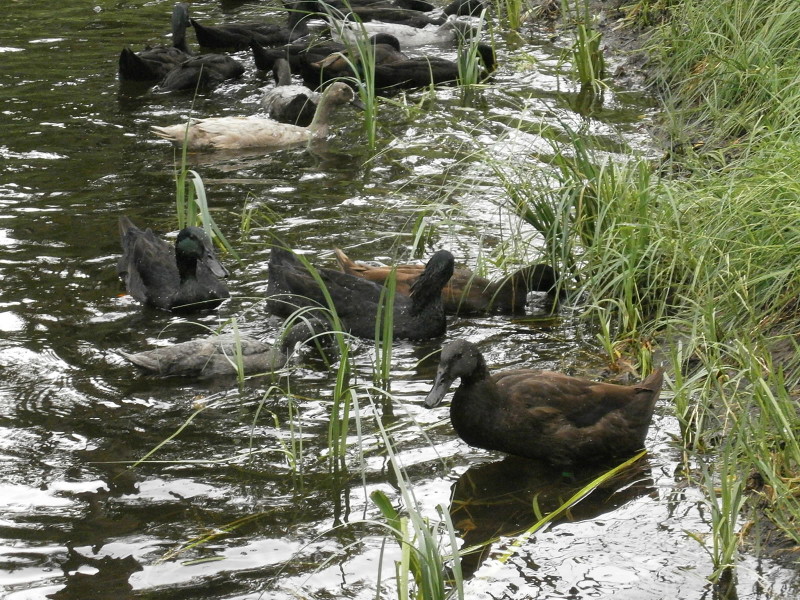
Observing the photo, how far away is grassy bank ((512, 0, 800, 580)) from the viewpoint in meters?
4.74

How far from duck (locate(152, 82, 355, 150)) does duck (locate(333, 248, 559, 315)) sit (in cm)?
293

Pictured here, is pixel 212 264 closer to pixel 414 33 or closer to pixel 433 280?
pixel 433 280

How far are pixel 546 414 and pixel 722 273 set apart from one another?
4.83ft

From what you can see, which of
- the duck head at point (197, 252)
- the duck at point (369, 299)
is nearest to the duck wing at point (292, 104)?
the duck head at point (197, 252)

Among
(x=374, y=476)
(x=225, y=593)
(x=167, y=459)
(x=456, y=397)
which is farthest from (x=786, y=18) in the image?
(x=225, y=593)

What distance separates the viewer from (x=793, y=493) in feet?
15.4

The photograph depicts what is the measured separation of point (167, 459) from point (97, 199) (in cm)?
427

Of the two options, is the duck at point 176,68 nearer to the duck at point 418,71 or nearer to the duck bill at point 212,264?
the duck at point 418,71

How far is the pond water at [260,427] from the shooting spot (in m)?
4.53

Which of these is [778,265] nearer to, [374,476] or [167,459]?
[374,476]

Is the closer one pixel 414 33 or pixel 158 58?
pixel 158 58

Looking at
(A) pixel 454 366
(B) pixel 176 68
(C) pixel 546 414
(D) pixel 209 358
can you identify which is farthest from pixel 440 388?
(B) pixel 176 68

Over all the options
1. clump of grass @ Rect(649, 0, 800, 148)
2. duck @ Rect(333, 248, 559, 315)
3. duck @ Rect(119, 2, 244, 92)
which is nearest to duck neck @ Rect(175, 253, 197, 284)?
duck @ Rect(333, 248, 559, 315)

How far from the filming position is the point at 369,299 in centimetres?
Result: 723
